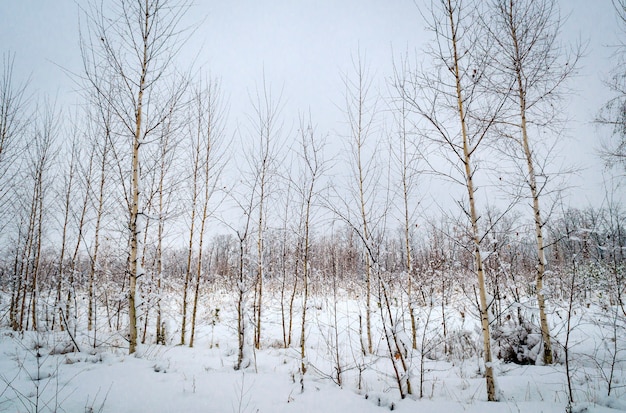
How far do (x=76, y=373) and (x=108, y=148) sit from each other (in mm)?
7074

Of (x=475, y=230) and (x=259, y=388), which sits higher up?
(x=475, y=230)

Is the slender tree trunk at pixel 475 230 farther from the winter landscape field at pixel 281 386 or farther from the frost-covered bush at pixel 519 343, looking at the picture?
the frost-covered bush at pixel 519 343

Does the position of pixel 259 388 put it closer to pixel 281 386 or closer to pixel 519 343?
pixel 281 386

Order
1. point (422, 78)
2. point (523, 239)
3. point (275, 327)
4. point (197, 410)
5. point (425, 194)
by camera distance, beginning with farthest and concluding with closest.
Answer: point (275, 327), point (425, 194), point (523, 239), point (422, 78), point (197, 410)

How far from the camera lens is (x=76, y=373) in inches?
152

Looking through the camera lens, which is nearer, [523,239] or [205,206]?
[523,239]

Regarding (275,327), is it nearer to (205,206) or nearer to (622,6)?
(205,206)

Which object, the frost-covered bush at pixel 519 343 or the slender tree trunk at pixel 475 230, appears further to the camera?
the frost-covered bush at pixel 519 343

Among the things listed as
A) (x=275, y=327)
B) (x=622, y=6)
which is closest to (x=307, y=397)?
(x=275, y=327)

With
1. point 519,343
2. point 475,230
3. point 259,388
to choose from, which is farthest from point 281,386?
point 519,343

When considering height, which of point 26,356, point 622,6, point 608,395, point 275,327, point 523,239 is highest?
point 622,6

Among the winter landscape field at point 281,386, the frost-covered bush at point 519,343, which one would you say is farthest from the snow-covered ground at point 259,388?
the frost-covered bush at point 519,343

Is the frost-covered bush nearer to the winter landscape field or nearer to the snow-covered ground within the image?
the winter landscape field

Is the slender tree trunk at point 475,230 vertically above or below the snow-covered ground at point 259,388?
above
